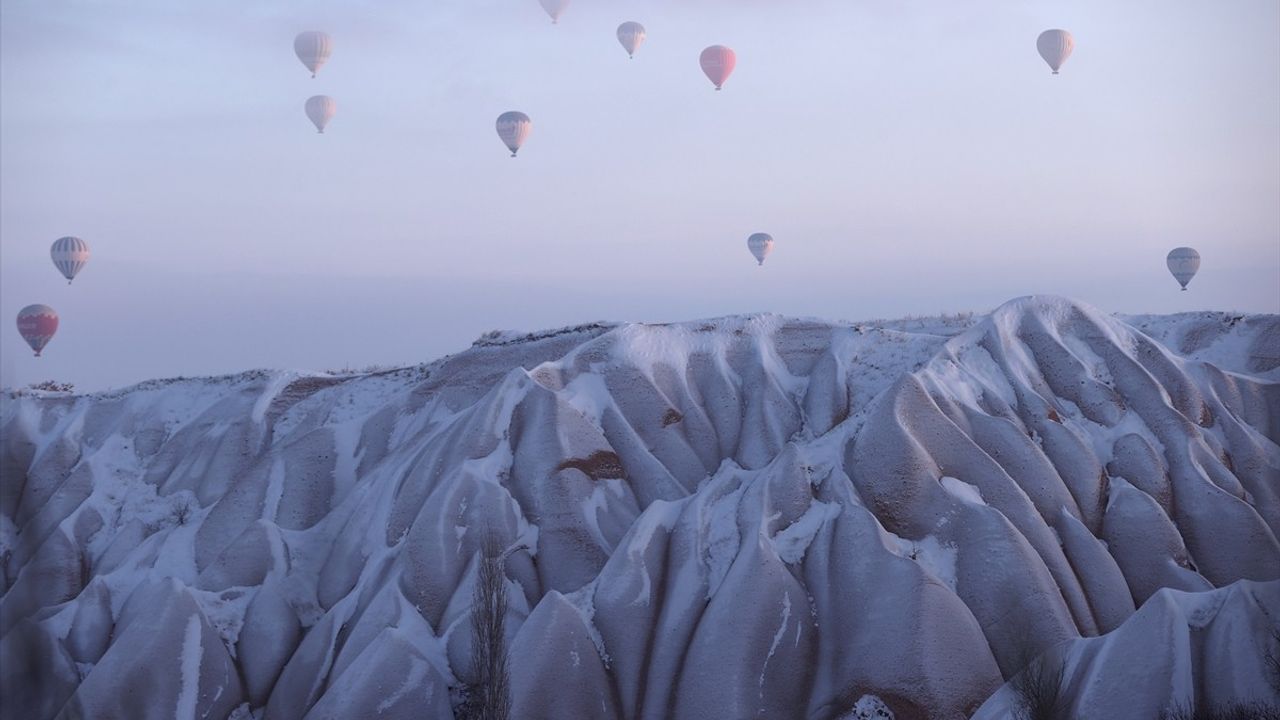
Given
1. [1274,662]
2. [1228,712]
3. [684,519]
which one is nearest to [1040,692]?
[1228,712]

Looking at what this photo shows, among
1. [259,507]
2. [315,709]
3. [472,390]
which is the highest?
[472,390]

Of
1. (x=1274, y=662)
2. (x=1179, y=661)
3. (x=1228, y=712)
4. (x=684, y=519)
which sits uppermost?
(x=684, y=519)

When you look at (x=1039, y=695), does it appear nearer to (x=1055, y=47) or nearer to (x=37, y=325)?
(x=1055, y=47)

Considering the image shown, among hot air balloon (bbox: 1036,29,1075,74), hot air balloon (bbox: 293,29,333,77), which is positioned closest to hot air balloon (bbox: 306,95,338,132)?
hot air balloon (bbox: 293,29,333,77)

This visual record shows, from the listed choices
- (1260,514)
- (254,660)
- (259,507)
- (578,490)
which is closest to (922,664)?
(578,490)

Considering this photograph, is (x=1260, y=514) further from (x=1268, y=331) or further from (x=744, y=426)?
(x=744, y=426)

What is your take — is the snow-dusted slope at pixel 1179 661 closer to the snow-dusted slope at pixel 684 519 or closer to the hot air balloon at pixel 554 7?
the snow-dusted slope at pixel 684 519
